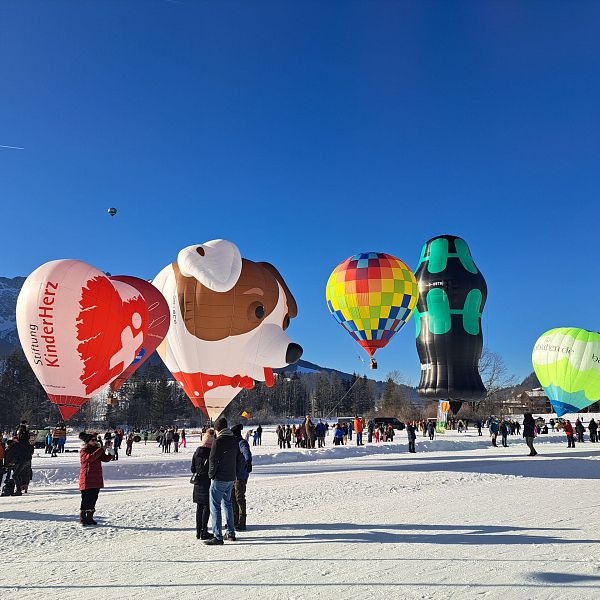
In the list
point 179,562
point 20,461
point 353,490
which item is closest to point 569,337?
point 353,490

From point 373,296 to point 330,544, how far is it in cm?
2277

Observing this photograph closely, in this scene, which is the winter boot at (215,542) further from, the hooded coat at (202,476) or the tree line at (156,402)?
the tree line at (156,402)

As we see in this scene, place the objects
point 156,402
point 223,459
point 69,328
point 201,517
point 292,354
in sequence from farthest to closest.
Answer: point 156,402 < point 292,354 < point 69,328 < point 201,517 < point 223,459

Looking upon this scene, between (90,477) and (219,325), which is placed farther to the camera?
(219,325)

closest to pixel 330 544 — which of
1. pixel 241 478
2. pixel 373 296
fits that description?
pixel 241 478

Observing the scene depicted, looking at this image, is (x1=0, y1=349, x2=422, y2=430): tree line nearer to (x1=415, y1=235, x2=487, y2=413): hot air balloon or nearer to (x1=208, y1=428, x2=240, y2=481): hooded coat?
(x1=415, y1=235, x2=487, y2=413): hot air balloon

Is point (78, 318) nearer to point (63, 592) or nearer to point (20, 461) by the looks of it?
point (20, 461)

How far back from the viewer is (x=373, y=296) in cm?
2905

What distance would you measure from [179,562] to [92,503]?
2837 mm

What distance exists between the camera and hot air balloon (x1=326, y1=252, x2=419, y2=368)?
29.1 metres

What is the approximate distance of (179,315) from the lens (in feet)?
60.7

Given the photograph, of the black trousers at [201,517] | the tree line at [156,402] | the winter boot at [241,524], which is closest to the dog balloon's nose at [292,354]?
the tree line at [156,402]

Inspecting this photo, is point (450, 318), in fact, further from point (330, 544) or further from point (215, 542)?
point (215, 542)

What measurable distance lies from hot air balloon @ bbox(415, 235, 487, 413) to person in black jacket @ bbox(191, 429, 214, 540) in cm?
3431
